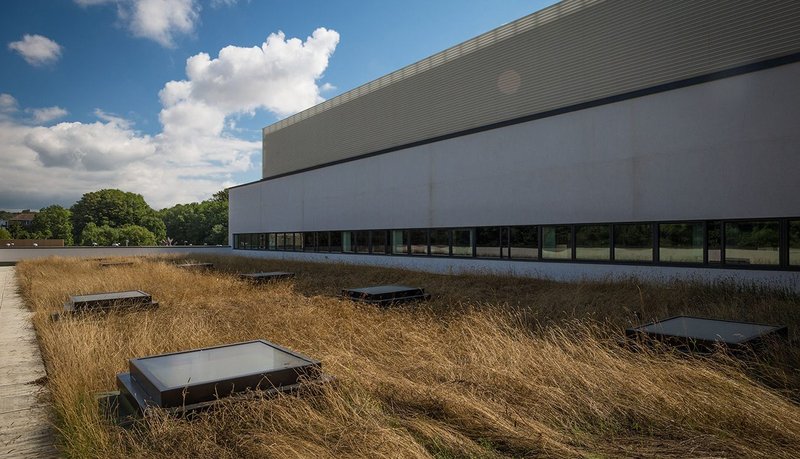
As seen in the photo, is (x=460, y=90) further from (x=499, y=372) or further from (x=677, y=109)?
(x=499, y=372)

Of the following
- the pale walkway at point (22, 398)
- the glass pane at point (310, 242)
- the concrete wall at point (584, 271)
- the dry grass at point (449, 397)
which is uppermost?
the glass pane at point (310, 242)

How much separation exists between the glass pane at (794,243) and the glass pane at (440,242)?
40.8ft

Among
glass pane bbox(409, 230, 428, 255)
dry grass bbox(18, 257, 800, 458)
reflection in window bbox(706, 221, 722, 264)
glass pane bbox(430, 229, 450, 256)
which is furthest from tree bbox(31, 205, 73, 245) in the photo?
reflection in window bbox(706, 221, 722, 264)

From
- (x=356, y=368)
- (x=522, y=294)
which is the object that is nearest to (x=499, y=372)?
(x=356, y=368)

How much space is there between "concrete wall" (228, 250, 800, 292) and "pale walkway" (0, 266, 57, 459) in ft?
47.8

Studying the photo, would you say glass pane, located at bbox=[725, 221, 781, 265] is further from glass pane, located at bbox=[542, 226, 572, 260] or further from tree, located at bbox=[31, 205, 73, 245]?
tree, located at bbox=[31, 205, 73, 245]

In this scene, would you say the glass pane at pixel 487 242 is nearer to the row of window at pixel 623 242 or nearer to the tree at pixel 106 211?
the row of window at pixel 623 242

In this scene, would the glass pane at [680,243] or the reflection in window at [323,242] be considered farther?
the reflection in window at [323,242]

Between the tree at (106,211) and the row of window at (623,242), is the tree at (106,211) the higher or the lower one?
the higher one

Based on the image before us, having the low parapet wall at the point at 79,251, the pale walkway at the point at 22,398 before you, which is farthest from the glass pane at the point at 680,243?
the low parapet wall at the point at 79,251

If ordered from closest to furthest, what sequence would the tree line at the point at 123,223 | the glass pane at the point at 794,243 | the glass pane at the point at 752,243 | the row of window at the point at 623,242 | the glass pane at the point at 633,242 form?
1. the glass pane at the point at 794,243
2. the glass pane at the point at 752,243
3. the row of window at the point at 623,242
4. the glass pane at the point at 633,242
5. the tree line at the point at 123,223

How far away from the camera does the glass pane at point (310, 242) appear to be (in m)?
31.5

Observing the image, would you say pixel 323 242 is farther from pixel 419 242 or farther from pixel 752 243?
pixel 752 243

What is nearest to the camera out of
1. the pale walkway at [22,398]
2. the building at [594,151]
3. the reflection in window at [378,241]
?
the pale walkway at [22,398]
